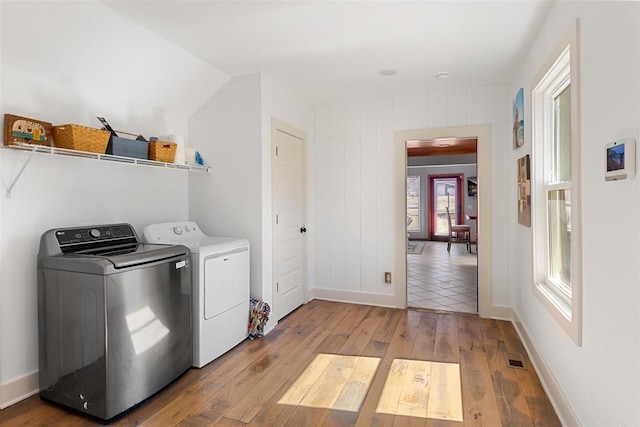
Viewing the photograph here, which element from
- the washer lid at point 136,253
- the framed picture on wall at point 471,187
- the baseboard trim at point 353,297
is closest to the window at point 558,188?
the baseboard trim at point 353,297

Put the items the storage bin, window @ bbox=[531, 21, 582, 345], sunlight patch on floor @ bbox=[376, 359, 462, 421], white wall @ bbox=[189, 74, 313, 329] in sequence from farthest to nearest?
1. white wall @ bbox=[189, 74, 313, 329]
2. the storage bin
3. sunlight patch on floor @ bbox=[376, 359, 462, 421]
4. window @ bbox=[531, 21, 582, 345]

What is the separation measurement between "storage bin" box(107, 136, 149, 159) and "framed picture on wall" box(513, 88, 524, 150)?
3.03 metres

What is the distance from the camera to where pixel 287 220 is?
3.73 m

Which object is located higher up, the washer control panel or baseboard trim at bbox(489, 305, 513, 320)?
the washer control panel

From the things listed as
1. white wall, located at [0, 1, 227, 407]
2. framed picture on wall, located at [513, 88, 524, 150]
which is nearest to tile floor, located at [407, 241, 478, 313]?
framed picture on wall, located at [513, 88, 524, 150]

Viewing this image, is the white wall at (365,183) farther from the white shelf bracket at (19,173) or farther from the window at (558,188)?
the white shelf bracket at (19,173)

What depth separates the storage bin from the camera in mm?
2471

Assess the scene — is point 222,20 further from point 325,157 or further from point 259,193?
point 325,157

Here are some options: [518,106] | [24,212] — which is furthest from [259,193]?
[518,106]

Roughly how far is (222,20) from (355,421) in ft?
8.42

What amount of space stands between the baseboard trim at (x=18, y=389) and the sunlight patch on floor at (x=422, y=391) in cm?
212

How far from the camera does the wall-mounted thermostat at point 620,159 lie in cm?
121

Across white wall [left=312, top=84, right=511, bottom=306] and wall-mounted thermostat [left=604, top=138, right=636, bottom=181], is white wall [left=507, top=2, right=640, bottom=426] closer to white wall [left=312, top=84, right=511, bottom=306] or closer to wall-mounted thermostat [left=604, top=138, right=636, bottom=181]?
wall-mounted thermostat [left=604, top=138, right=636, bottom=181]

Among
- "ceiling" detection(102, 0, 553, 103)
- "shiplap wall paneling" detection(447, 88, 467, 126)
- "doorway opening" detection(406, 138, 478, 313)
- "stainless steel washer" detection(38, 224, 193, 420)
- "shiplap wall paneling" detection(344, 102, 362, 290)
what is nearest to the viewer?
"stainless steel washer" detection(38, 224, 193, 420)
